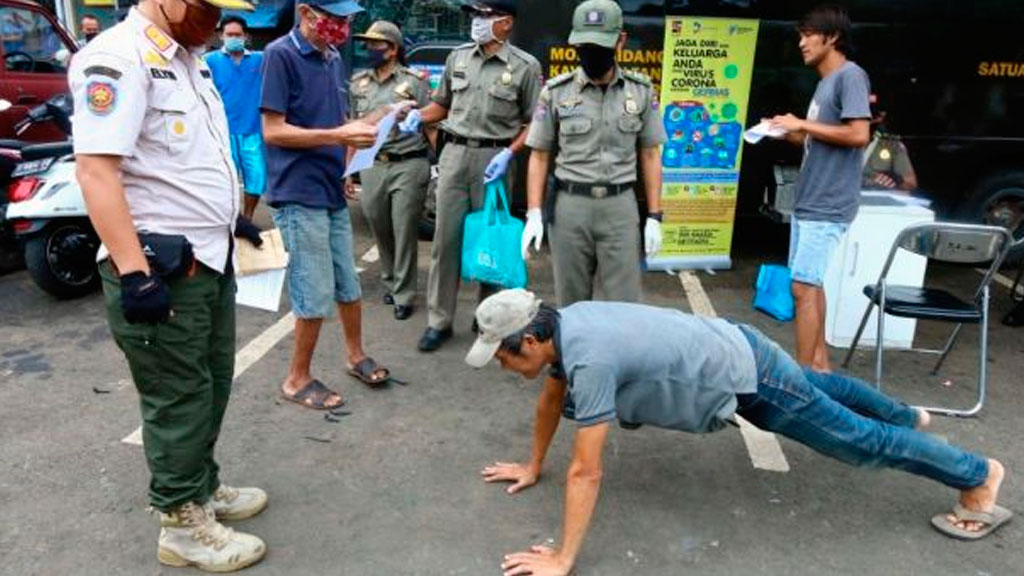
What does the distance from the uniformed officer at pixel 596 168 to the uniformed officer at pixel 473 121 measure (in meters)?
0.51

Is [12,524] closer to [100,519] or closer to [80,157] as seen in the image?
[100,519]

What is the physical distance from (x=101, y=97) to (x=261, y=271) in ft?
3.18

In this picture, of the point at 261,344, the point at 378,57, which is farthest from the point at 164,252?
the point at 378,57

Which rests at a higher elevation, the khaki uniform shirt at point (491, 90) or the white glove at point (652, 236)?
the khaki uniform shirt at point (491, 90)

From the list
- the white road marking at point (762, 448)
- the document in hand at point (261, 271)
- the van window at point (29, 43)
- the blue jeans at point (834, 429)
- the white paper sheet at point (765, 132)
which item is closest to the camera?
the blue jeans at point (834, 429)

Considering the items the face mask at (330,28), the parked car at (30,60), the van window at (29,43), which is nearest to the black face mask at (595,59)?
the face mask at (330,28)

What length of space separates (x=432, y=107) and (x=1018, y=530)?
3.32 meters

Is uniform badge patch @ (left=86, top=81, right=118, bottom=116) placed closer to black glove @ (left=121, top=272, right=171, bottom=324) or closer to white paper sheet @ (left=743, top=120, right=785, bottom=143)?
black glove @ (left=121, top=272, right=171, bottom=324)

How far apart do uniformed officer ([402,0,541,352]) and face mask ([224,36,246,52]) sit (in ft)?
8.52

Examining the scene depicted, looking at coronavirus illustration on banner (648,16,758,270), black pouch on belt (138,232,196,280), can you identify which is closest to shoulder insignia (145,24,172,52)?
black pouch on belt (138,232,196,280)

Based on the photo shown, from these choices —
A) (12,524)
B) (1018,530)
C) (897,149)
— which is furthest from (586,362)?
(897,149)

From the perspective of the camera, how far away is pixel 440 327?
452cm

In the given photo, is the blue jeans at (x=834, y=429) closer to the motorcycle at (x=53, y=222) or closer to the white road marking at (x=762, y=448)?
the white road marking at (x=762, y=448)

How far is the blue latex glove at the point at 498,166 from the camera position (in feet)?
13.4
